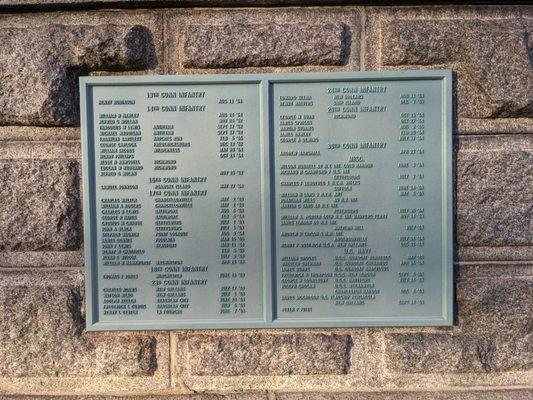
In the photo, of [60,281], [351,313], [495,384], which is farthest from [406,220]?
[60,281]

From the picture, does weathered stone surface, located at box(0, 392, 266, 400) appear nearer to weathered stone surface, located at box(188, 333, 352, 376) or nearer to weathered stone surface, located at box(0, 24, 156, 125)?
weathered stone surface, located at box(188, 333, 352, 376)

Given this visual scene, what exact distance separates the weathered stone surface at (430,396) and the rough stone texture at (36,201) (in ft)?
5.02

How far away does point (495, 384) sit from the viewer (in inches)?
97.3

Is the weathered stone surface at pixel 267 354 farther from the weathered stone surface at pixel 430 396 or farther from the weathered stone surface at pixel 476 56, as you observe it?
the weathered stone surface at pixel 476 56

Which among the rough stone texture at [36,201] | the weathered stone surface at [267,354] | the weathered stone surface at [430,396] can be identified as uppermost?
the rough stone texture at [36,201]

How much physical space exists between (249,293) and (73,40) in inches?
65.1

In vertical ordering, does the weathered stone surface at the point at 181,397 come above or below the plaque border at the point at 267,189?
below

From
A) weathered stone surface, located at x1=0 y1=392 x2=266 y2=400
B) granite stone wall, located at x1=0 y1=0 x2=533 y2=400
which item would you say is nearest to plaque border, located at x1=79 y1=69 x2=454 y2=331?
granite stone wall, located at x1=0 y1=0 x2=533 y2=400

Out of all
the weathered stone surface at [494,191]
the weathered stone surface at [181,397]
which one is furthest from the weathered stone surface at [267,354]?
the weathered stone surface at [494,191]

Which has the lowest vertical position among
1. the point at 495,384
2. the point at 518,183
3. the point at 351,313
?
the point at 495,384

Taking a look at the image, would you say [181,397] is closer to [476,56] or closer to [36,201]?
[36,201]

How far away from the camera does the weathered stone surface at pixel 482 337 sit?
2.41 meters

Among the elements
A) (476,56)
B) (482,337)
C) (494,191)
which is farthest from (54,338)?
(476,56)

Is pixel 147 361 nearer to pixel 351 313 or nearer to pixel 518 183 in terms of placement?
pixel 351 313
